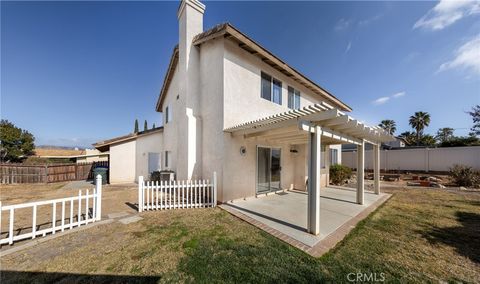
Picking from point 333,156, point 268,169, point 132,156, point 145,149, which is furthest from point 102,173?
point 333,156

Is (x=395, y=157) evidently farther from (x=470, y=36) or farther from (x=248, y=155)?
(x=248, y=155)

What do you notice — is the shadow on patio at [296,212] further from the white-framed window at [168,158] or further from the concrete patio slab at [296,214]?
the white-framed window at [168,158]

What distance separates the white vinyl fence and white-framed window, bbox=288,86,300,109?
52.0 feet

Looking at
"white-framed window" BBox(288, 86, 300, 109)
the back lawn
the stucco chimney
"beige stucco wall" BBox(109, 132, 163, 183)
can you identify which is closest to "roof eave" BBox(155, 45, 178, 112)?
the stucco chimney

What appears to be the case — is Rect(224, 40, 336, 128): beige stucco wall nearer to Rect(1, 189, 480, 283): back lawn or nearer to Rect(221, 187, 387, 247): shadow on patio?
Rect(221, 187, 387, 247): shadow on patio

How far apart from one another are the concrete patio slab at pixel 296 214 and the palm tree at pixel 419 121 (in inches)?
1487

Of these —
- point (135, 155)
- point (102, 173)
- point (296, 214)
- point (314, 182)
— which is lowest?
point (296, 214)

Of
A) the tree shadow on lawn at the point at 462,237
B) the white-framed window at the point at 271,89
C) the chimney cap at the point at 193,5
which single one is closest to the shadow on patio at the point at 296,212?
the tree shadow on lawn at the point at 462,237

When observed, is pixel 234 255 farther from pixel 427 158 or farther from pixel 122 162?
pixel 427 158

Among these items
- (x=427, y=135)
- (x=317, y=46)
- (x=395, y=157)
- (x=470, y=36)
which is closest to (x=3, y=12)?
(x=317, y=46)

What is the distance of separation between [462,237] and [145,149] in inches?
613

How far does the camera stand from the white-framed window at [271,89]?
30.9ft

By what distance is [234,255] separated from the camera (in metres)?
3.60

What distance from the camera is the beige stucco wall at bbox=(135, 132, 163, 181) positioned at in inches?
529
